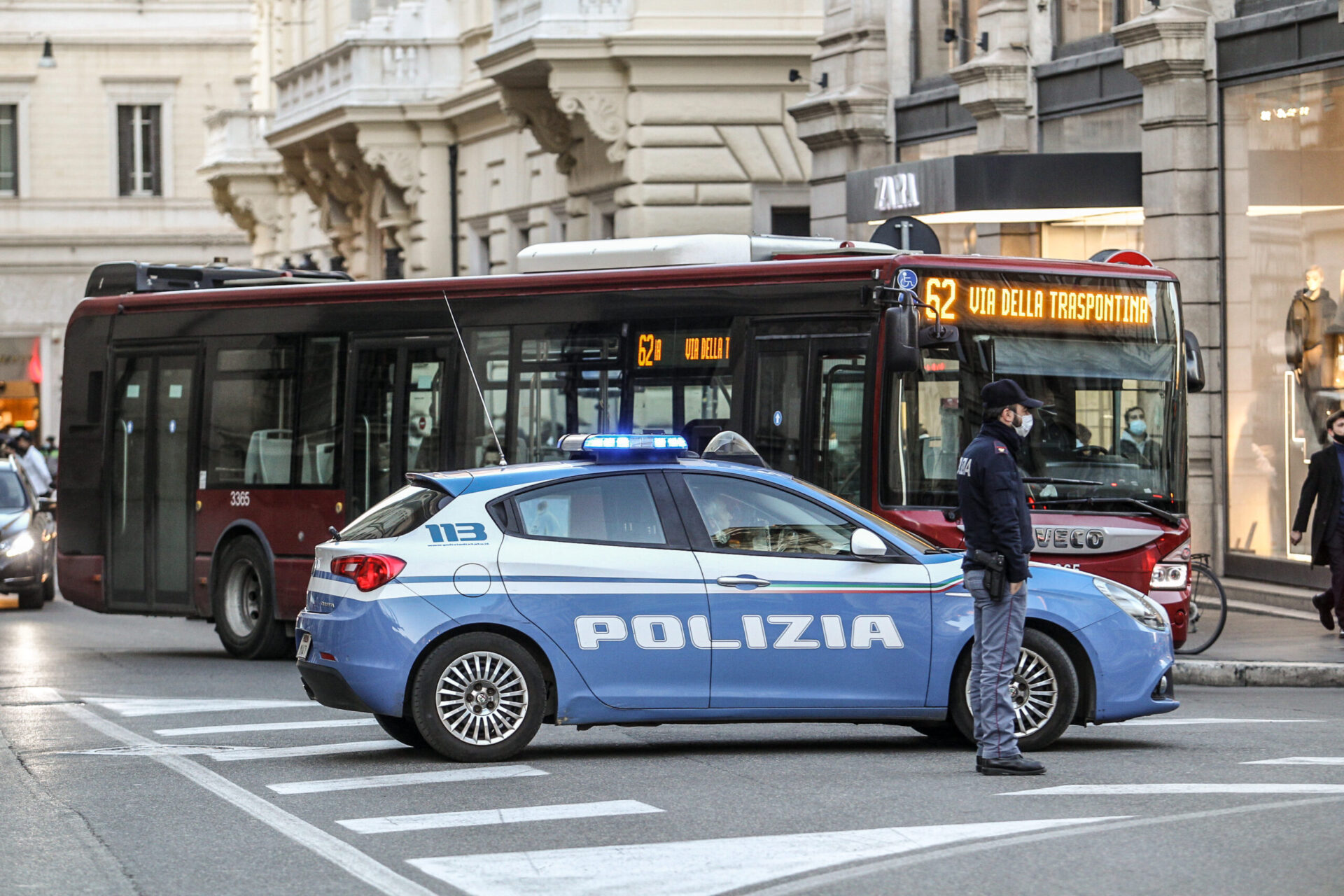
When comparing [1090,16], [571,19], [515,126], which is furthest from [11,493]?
[1090,16]

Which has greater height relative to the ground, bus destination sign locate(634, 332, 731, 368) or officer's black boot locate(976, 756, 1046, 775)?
bus destination sign locate(634, 332, 731, 368)

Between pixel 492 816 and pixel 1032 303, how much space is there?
19.7ft

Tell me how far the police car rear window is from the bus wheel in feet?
20.3

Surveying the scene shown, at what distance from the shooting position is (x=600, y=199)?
95.1 feet

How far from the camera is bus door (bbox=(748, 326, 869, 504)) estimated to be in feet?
44.3

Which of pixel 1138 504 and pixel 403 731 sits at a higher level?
pixel 1138 504

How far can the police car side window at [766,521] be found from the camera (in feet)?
34.2

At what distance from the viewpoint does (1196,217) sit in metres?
20.2

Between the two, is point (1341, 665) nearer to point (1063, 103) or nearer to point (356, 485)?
point (356, 485)

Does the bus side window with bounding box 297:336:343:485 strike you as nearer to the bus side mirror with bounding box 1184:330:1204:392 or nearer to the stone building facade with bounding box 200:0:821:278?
the bus side mirror with bounding box 1184:330:1204:392

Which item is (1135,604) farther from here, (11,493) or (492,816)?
(11,493)

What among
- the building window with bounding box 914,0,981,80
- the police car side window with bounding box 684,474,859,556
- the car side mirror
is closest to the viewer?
the car side mirror

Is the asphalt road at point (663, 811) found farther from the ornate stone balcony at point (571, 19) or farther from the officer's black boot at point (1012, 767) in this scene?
the ornate stone balcony at point (571, 19)

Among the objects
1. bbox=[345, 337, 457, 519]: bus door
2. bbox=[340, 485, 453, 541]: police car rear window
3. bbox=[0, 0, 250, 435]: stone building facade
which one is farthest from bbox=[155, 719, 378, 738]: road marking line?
bbox=[0, 0, 250, 435]: stone building facade
